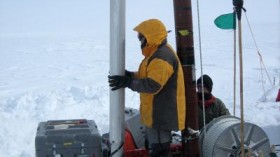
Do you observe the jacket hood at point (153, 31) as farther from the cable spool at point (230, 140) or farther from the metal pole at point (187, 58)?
the cable spool at point (230, 140)

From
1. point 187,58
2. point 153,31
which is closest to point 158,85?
point 153,31

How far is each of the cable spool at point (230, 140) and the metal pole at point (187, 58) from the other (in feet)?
0.56

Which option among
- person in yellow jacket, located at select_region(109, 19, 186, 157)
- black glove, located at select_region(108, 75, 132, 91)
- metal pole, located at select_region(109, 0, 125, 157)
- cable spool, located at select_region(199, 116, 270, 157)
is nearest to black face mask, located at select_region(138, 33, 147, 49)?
person in yellow jacket, located at select_region(109, 19, 186, 157)

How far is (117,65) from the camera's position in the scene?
359 centimetres

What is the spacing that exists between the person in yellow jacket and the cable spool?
35cm

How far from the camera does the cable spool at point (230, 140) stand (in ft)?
12.6

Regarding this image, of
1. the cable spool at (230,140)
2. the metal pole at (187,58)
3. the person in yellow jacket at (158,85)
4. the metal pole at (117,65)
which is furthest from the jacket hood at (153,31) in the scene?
the cable spool at (230,140)

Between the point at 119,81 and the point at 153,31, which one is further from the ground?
the point at 153,31

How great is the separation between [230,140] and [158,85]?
37.8 inches

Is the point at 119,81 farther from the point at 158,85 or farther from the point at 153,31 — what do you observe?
the point at 153,31

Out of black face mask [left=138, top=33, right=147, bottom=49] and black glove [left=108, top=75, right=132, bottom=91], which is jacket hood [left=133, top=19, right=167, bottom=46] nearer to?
black face mask [left=138, top=33, right=147, bottom=49]

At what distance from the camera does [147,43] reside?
368cm

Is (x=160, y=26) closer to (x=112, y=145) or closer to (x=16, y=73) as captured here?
(x=112, y=145)

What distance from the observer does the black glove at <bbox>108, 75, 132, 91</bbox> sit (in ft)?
11.6
